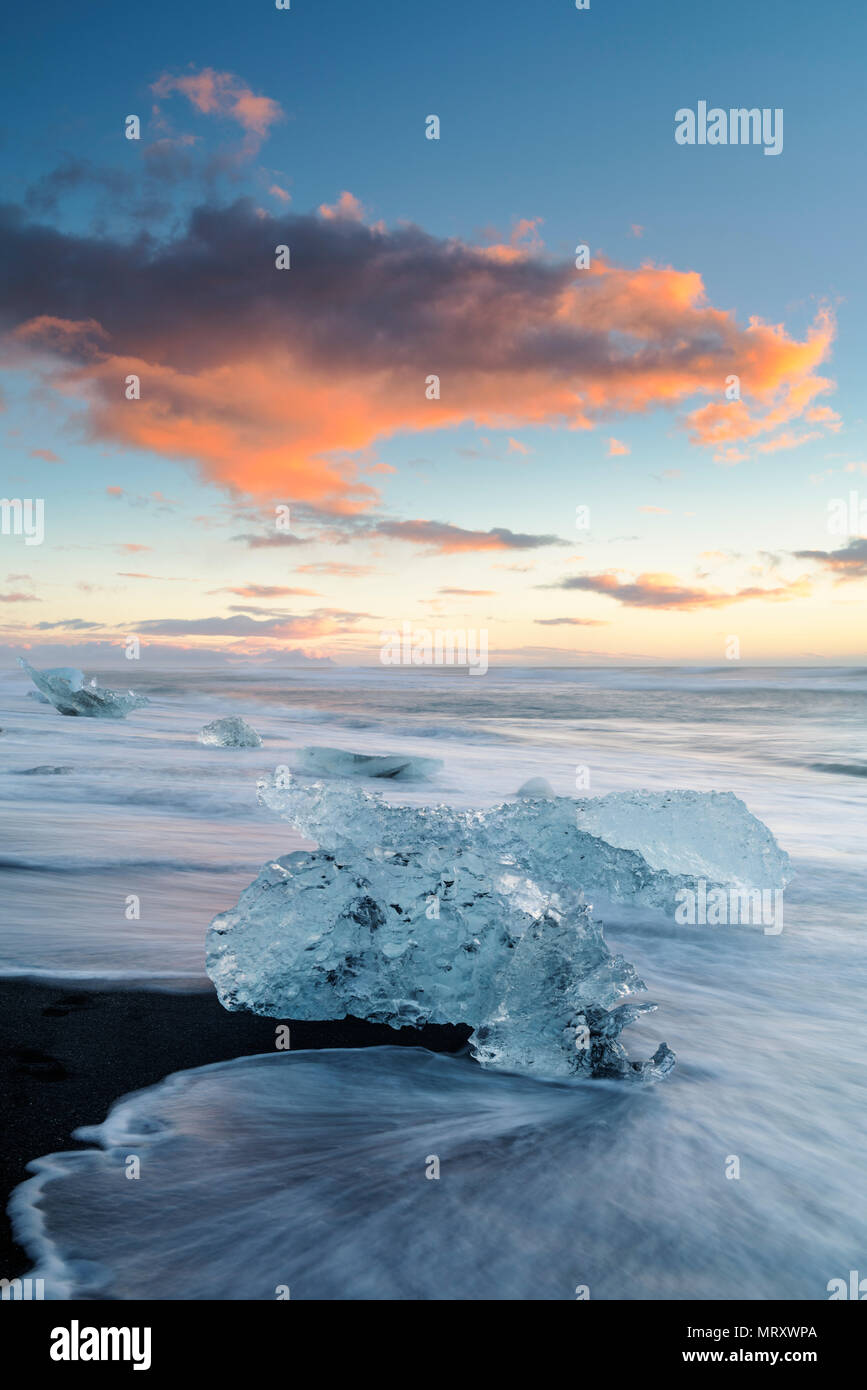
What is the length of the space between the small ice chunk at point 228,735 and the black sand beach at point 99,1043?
32.2ft

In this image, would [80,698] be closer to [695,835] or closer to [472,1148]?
Answer: [695,835]

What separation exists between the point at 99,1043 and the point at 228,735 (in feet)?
34.0

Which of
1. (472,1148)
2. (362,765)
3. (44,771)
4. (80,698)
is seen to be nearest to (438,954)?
(472,1148)

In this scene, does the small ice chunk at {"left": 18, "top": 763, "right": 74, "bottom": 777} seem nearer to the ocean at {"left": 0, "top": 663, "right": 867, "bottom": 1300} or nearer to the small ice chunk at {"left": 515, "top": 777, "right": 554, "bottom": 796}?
the ocean at {"left": 0, "top": 663, "right": 867, "bottom": 1300}

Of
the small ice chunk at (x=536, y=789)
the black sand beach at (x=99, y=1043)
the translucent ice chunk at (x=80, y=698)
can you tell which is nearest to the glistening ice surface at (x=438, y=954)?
the black sand beach at (x=99, y=1043)

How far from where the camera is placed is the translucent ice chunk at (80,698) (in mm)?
15953

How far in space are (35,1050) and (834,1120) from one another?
2559 millimetres

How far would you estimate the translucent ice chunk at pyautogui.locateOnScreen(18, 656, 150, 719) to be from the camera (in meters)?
16.0

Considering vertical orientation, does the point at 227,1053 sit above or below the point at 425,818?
below

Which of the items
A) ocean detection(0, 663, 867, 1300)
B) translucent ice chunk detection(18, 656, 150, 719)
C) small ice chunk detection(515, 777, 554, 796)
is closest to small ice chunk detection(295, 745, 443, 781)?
small ice chunk detection(515, 777, 554, 796)
